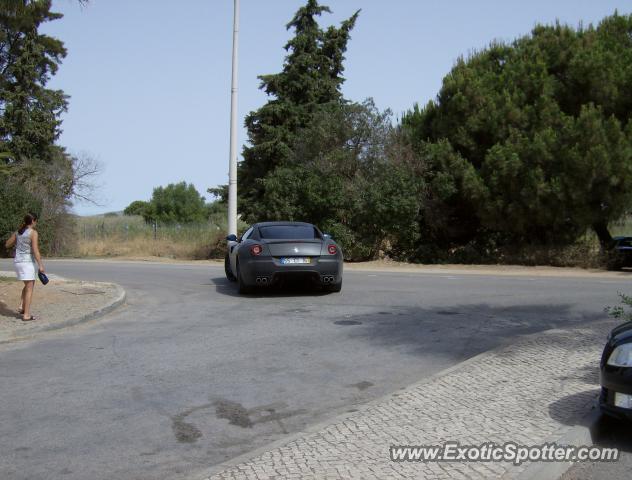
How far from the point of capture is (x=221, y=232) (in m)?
30.9

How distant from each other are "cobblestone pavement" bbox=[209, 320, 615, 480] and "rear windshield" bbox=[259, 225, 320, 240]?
635cm

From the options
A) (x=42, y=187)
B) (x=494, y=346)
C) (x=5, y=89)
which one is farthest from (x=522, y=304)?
(x=5, y=89)

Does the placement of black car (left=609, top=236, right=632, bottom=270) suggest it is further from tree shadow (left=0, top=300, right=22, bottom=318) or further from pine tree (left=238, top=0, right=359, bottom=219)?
tree shadow (left=0, top=300, right=22, bottom=318)

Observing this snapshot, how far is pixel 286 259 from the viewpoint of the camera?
1245 cm

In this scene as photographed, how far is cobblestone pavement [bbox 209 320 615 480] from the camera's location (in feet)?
13.2

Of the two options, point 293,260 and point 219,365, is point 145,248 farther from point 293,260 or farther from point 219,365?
point 219,365

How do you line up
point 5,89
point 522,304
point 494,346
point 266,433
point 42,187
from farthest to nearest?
point 5,89 → point 42,187 → point 522,304 → point 494,346 → point 266,433

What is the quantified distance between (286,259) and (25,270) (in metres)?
4.69

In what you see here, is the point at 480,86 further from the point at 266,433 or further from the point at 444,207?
the point at 266,433

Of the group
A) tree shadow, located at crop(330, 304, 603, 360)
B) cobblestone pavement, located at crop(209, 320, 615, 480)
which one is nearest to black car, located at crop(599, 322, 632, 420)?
cobblestone pavement, located at crop(209, 320, 615, 480)

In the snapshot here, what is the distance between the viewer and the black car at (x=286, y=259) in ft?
40.8

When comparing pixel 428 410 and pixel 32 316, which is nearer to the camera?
pixel 428 410

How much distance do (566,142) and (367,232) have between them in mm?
8164

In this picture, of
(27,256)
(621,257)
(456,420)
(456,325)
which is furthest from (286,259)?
(621,257)
